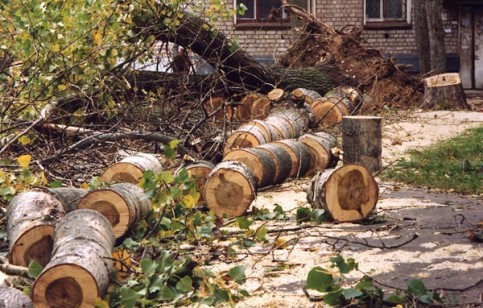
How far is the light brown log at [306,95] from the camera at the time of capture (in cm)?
1323

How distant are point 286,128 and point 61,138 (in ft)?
10.3

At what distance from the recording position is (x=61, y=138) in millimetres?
8594

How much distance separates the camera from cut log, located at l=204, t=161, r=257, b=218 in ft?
23.2

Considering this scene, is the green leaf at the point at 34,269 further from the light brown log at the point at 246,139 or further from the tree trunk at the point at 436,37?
the tree trunk at the point at 436,37

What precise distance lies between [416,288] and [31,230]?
2223 millimetres

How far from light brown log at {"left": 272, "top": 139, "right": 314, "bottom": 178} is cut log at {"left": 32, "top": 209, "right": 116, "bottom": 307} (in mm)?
4158

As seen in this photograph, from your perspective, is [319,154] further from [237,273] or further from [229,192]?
[237,273]

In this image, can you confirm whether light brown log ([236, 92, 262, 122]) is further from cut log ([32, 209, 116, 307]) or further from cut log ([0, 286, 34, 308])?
cut log ([0, 286, 34, 308])

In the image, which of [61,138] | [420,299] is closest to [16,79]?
[61,138]

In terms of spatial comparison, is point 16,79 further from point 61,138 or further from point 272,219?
point 272,219

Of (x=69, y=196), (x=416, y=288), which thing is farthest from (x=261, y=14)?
(x=416, y=288)

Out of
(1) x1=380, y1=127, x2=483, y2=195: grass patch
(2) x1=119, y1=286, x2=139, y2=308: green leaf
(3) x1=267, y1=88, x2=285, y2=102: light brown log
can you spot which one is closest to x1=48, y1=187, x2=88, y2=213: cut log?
(2) x1=119, y1=286, x2=139, y2=308: green leaf

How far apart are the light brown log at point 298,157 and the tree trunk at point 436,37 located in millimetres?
11357

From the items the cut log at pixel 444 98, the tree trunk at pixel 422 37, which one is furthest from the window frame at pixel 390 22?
the cut log at pixel 444 98
